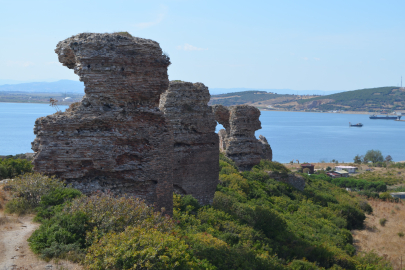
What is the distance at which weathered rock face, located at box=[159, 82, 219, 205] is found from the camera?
15047 mm

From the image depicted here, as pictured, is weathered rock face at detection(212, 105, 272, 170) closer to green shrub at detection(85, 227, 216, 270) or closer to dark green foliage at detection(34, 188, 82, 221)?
dark green foliage at detection(34, 188, 82, 221)

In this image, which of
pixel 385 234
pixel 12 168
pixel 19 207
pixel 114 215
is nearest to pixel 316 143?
pixel 385 234

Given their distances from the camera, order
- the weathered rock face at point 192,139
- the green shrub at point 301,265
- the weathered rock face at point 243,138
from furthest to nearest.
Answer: the weathered rock face at point 243,138, the weathered rock face at point 192,139, the green shrub at point 301,265

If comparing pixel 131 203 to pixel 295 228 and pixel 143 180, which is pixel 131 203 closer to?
pixel 143 180

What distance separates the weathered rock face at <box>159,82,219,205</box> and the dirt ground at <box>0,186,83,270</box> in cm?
717

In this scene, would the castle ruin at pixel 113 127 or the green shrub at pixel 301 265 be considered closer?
the castle ruin at pixel 113 127

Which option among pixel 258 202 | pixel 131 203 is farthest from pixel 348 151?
pixel 131 203

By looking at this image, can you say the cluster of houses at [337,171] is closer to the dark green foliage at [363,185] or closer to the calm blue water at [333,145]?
the dark green foliage at [363,185]

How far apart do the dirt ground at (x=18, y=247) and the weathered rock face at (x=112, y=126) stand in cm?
170

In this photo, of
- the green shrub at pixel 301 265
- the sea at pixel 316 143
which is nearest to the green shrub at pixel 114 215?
the green shrub at pixel 301 265

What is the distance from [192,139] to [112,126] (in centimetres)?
569

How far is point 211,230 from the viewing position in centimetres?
1202

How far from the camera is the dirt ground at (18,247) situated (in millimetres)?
6559

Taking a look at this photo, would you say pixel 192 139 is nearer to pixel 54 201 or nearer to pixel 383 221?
pixel 54 201
